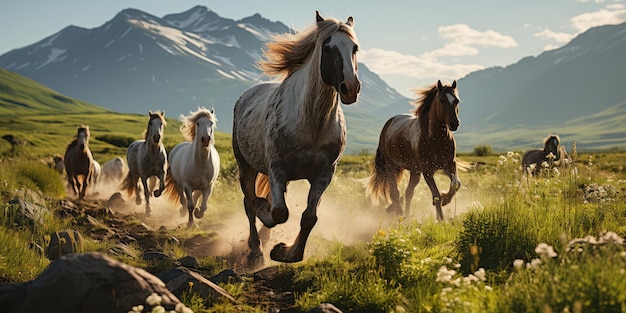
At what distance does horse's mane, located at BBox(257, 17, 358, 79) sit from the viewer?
816 cm

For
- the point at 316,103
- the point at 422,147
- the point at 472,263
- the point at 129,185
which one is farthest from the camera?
the point at 129,185

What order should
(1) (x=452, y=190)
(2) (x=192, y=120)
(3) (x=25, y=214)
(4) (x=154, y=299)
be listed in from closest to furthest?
(4) (x=154, y=299) → (3) (x=25, y=214) → (1) (x=452, y=190) → (2) (x=192, y=120)

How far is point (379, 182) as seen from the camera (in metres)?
14.8

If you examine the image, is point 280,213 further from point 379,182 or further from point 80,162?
point 80,162

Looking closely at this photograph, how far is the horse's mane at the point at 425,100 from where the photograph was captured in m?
12.3

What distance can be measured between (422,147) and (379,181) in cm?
290

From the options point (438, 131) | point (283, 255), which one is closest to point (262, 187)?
point (283, 255)

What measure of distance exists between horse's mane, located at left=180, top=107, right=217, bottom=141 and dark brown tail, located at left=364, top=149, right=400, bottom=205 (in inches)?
184

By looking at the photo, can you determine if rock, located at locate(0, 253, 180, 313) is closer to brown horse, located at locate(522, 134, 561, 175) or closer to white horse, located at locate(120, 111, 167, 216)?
white horse, located at locate(120, 111, 167, 216)

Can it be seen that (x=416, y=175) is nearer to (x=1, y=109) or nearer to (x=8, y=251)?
(x=8, y=251)

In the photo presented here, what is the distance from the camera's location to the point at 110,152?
51781 mm

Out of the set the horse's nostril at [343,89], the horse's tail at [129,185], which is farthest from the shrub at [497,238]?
the horse's tail at [129,185]

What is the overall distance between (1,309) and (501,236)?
5.39 m

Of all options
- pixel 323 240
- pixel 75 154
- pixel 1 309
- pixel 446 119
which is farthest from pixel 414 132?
pixel 75 154
